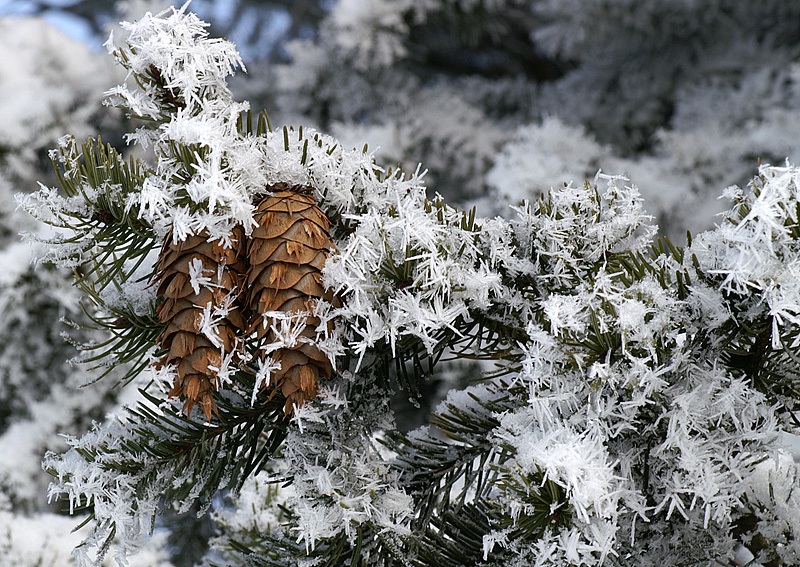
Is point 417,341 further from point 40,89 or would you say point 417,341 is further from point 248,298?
point 40,89

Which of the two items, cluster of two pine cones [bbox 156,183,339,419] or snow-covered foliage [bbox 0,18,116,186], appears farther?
snow-covered foliage [bbox 0,18,116,186]

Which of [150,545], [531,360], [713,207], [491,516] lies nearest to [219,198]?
[531,360]

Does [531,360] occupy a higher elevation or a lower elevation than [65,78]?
lower

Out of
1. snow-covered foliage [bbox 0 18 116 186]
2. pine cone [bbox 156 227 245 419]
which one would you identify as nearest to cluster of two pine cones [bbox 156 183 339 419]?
pine cone [bbox 156 227 245 419]

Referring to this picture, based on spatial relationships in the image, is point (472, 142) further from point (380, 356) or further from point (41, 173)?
point (380, 356)

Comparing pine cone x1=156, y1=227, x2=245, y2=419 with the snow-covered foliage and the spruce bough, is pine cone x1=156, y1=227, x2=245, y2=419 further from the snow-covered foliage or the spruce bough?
the snow-covered foliage

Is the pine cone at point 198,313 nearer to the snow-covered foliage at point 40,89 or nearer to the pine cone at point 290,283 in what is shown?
the pine cone at point 290,283

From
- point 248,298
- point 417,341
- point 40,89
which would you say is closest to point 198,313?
point 248,298

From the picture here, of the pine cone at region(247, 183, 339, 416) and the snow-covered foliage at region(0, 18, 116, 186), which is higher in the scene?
the snow-covered foliage at region(0, 18, 116, 186)
